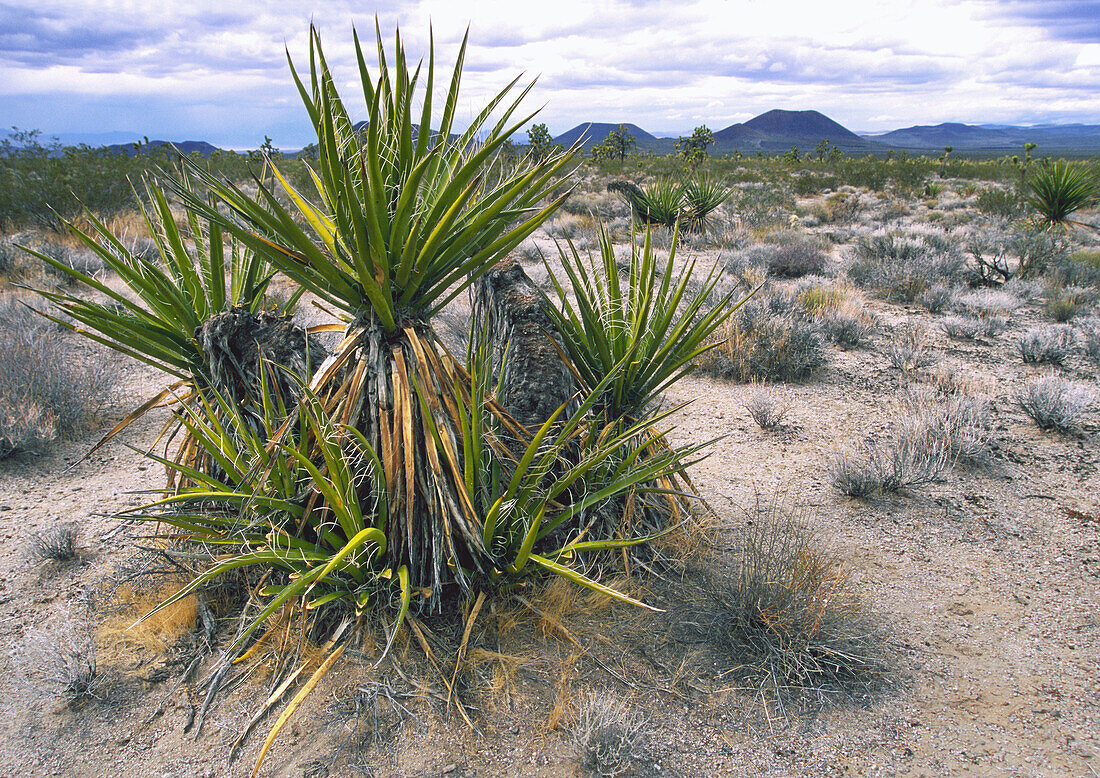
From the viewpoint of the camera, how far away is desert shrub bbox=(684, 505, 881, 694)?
2506 millimetres

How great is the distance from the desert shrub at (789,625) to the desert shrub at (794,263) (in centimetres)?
797

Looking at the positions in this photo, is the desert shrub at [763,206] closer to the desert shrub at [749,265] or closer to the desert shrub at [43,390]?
the desert shrub at [749,265]

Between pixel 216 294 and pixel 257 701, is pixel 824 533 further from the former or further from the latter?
pixel 216 294

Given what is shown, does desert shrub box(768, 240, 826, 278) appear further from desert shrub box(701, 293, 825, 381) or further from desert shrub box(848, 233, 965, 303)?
desert shrub box(701, 293, 825, 381)

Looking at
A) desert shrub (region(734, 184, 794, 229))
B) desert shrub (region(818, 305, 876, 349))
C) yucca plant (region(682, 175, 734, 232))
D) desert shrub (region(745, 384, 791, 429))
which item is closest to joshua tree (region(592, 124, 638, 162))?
desert shrub (region(734, 184, 794, 229))

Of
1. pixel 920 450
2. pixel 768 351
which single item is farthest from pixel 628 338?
pixel 768 351

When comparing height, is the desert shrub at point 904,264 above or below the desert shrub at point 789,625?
above

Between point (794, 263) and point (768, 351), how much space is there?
4.49 meters

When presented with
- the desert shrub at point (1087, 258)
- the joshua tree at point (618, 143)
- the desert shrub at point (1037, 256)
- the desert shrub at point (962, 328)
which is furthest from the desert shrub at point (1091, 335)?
the joshua tree at point (618, 143)

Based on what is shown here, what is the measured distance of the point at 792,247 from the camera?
10.3 meters

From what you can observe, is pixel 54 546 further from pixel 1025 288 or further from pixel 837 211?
pixel 837 211

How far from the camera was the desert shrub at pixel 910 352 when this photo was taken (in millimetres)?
6004

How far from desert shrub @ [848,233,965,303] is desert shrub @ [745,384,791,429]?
174 inches

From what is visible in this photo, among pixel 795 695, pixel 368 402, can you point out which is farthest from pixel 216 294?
pixel 795 695
